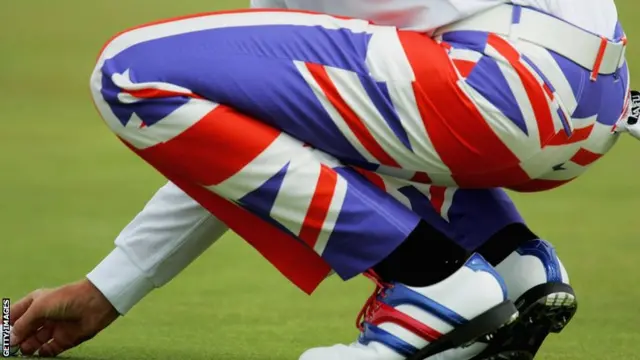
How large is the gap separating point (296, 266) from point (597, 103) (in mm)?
431

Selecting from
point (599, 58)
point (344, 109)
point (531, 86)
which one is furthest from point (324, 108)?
point (599, 58)

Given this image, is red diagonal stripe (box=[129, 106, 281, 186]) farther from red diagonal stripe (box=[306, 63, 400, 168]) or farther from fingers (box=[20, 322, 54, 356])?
fingers (box=[20, 322, 54, 356])

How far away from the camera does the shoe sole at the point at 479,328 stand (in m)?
1.78

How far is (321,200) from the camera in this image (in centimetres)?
180

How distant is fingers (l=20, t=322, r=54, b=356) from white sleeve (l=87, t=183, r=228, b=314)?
10 cm

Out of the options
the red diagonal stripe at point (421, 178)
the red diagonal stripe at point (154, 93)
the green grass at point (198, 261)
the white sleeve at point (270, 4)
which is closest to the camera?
the red diagonal stripe at point (154, 93)

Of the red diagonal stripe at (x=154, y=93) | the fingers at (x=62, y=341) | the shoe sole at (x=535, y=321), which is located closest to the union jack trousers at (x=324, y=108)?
the red diagonal stripe at (x=154, y=93)

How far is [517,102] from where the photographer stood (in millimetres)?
1805

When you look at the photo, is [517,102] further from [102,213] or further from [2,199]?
[2,199]

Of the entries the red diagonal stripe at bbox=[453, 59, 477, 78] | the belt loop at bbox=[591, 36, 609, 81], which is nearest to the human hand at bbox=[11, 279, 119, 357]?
the red diagonal stripe at bbox=[453, 59, 477, 78]

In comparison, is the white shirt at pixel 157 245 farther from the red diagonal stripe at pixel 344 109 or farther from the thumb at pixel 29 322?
the red diagonal stripe at pixel 344 109

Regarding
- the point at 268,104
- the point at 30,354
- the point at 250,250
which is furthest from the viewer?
the point at 250,250

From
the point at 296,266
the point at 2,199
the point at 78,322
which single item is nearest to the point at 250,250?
the point at 2,199

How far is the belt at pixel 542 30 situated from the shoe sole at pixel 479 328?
32 cm
